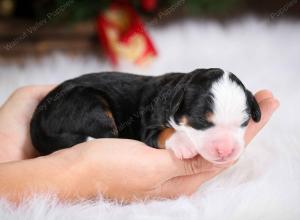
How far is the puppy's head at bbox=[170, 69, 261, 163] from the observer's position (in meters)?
1.73

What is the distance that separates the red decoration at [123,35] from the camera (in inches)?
159

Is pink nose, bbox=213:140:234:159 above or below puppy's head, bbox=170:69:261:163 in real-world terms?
below

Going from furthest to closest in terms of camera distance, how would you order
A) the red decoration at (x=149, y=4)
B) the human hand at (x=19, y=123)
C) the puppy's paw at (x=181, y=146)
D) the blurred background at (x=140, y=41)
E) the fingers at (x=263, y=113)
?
1. the red decoration at (x=149, y=4)
2. the blurred background at (x=140, y=41)
3. the human hand at (x=19, y=123)
4. the fingers at (x=263, y=113)
5. the puppy's paw at (x=181, y=146)

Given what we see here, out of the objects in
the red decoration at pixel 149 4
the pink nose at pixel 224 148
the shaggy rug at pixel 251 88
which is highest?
the red decoration at pixel 149 4

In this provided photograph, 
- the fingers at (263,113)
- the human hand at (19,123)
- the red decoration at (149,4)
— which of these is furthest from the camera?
the red decoration at (149,4)

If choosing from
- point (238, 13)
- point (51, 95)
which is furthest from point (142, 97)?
point (238, 13)

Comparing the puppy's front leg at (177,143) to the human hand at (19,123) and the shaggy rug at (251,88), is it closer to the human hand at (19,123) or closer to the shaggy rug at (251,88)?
the shaggy rug at (251,88)

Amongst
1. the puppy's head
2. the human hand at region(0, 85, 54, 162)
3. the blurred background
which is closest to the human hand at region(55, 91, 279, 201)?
the puppy's head

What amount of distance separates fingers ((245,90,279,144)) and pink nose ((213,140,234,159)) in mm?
245

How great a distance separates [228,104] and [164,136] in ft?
1.14

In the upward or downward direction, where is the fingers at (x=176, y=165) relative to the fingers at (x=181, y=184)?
upward

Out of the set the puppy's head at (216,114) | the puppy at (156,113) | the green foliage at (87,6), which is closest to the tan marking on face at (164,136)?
the puppy at (156,113)

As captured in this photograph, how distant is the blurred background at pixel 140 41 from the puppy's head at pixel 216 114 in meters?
1.50

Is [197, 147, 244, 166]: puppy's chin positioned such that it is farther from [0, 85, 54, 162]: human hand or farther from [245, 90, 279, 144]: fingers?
[0, 85, 54, 162]: human hand
